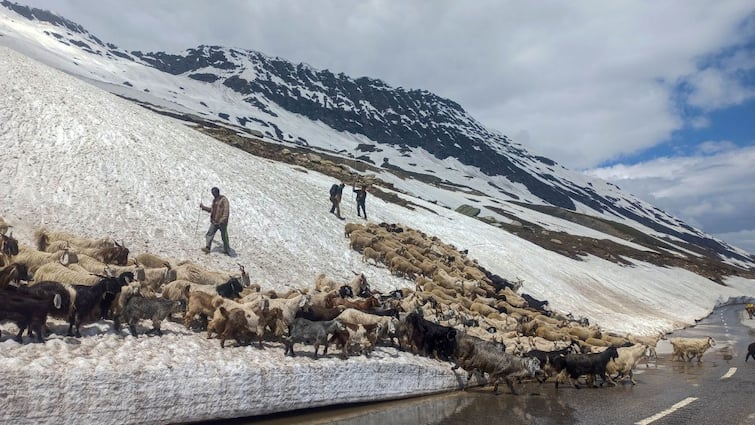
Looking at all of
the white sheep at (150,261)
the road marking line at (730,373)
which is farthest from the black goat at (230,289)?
the road marking line at (730,373)

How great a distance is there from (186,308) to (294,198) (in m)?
19.7

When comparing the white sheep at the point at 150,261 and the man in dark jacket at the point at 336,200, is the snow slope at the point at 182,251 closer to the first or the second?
the man in dark jacket at the point at 336,200

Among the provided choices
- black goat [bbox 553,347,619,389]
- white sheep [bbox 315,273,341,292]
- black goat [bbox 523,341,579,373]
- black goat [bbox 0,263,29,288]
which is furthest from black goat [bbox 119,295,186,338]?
black goat [bbox 553,347,619,389]

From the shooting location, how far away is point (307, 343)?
13859 millimetres

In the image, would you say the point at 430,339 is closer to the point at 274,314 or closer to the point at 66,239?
the point at 274,314

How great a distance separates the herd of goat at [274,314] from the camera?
12.3 metres

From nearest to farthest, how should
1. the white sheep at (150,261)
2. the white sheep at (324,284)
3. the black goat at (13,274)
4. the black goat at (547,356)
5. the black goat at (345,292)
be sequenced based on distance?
the black goat at (13,274)
the black goat at (547,356)
the white sheep at (150,261)
the black goat at (345,292)
the white sheep at (324,284)

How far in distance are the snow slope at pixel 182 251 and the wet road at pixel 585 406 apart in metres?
0.75

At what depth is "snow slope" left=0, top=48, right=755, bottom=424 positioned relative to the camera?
10023 millimetres

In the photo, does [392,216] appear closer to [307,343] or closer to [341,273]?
[341,273]

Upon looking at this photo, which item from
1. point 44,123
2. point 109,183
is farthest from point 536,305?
point 44,123

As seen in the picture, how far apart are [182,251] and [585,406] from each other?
16759 millimetres

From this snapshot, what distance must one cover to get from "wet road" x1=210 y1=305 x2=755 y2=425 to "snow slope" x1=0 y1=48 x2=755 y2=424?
2.47 ft

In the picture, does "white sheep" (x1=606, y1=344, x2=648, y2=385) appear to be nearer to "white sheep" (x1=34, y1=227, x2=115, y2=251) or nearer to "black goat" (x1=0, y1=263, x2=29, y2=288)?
"black goat" (x1=0, y1=263, x2=29, y2=288)
